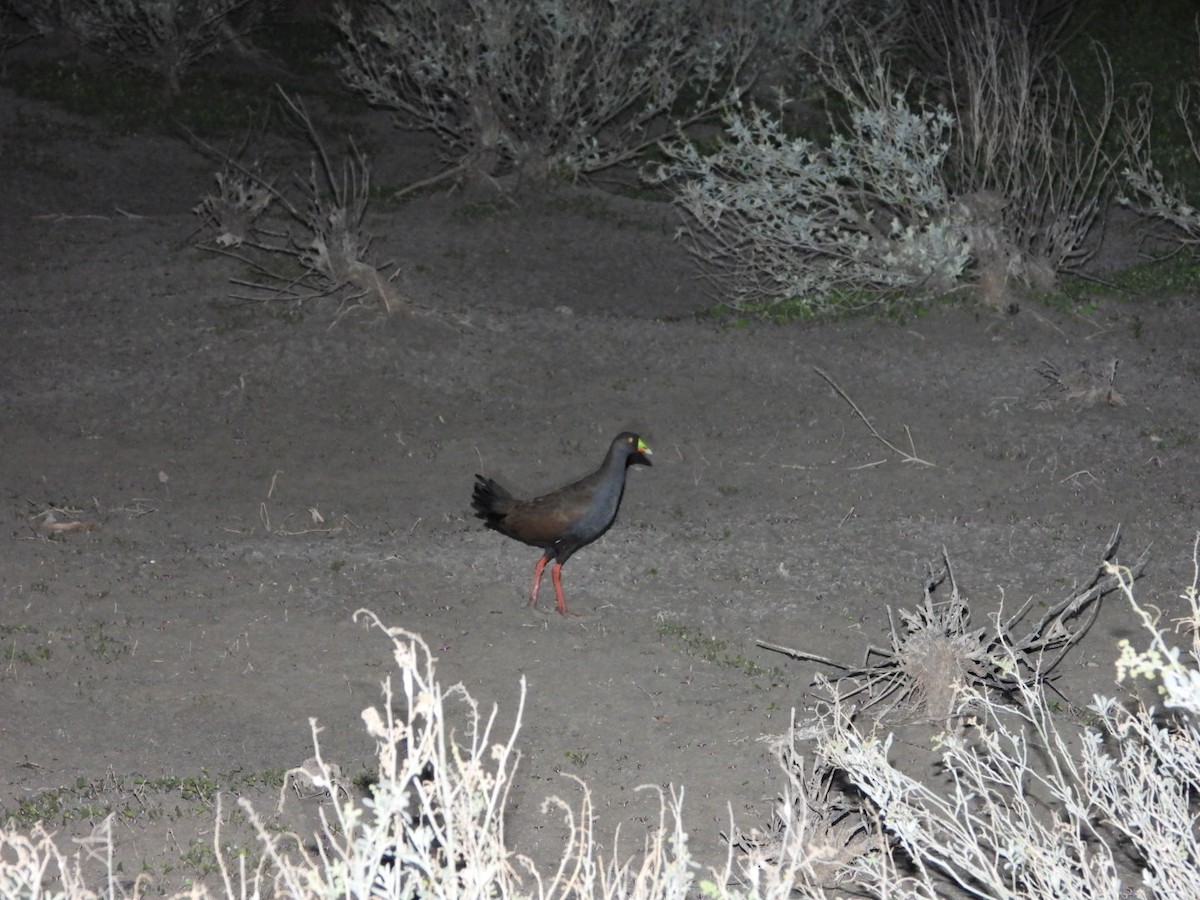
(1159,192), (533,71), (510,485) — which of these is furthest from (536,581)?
(1159,192)

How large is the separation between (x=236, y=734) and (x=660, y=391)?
4474mm

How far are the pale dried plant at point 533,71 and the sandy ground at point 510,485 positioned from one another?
788mm

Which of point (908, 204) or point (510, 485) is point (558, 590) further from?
point (908, 204)

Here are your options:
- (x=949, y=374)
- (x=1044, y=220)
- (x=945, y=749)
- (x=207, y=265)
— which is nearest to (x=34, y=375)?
(x=207, y=265)

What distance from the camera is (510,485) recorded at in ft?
28.0

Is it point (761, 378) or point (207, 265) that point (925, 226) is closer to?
point (761, 378)

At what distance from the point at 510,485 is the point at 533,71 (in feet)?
20.9

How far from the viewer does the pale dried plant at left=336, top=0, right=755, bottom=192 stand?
1260cm

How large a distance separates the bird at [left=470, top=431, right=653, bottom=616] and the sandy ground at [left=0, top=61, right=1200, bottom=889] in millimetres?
312

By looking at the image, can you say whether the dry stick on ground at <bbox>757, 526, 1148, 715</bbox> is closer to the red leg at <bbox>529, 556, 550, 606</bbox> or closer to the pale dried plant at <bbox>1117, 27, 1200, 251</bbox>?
the red leg at <bbox>529, 556, 550, 606</bbox>

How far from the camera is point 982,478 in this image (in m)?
8.45

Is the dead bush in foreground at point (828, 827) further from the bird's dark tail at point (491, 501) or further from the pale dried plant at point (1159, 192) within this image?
the pale dried plant at point (1159, 192)

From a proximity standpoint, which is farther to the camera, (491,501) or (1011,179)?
(1011,179)

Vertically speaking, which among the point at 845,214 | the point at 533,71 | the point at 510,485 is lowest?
the point at 510,485
